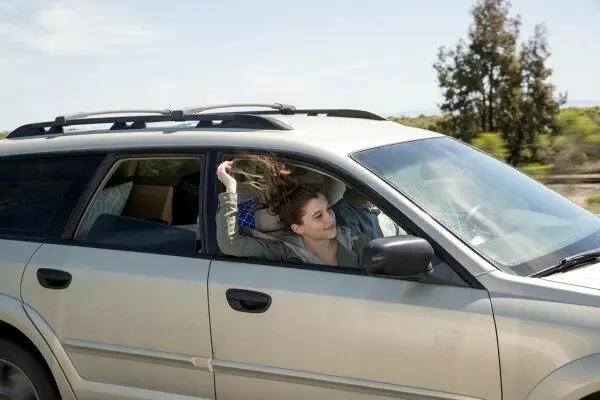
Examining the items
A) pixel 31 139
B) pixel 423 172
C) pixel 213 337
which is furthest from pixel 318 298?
A: pixel 31 139

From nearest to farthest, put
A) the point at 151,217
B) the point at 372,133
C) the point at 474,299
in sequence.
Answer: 1. the point at 474,299
2. the point at 372,133
3. the point at 151,217

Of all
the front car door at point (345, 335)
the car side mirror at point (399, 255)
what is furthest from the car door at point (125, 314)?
the car side mirror at point (399, 255)

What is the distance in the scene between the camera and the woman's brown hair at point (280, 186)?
375cm

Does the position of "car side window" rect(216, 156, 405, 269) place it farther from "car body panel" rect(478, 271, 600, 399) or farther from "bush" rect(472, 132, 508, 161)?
"bush" rect(472, 132, 508, 161)

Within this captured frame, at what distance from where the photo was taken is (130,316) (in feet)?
12.4

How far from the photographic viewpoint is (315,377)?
3.33m

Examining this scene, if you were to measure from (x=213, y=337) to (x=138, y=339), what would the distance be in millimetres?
412

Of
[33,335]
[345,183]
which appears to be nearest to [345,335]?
[345,183]

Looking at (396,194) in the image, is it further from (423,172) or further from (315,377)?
(315,377)

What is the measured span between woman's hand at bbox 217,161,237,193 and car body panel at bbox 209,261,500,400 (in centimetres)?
32

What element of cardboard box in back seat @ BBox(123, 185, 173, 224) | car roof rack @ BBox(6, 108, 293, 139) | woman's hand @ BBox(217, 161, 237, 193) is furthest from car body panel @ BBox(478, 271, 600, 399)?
cardboard box in back seat @ BBox(123, 185, 173, 224)

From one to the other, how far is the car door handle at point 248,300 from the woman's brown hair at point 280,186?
0.44m

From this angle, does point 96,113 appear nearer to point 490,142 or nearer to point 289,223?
point 289,223

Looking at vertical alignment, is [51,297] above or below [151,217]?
below
